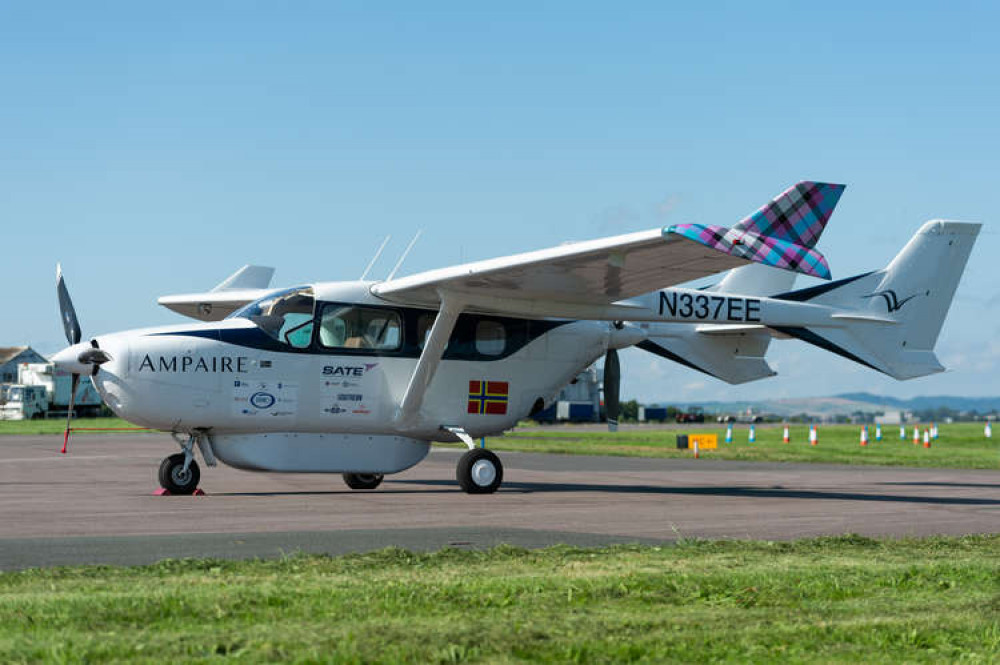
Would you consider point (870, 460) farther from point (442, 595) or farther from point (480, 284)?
point (442, 595)

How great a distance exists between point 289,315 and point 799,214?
7651mm

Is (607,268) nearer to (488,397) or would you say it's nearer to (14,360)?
(488,397)

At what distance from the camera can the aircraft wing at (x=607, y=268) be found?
512 inches

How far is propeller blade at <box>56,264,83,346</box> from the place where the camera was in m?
17.4

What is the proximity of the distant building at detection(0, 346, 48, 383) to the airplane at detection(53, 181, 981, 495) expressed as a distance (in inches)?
3092

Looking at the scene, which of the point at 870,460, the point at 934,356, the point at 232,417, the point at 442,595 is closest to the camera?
the point at 442,595

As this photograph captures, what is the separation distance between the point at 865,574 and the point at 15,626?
5676mm

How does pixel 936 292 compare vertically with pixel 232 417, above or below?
above

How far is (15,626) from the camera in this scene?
5621 mm

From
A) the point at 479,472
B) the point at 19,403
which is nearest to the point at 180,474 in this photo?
the point at 479,472

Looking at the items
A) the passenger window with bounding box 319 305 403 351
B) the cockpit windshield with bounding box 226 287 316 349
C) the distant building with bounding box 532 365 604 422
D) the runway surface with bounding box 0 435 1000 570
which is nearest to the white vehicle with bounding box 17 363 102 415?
the distant building with bounding box 532 365 604 422

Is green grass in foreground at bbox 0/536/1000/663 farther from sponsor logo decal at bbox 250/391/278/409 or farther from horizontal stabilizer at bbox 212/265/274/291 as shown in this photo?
horizontal stabilizer at bbox 212/265/274/291

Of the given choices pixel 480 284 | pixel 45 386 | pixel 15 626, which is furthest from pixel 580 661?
pixel 45 386

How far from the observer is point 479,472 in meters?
17.1
